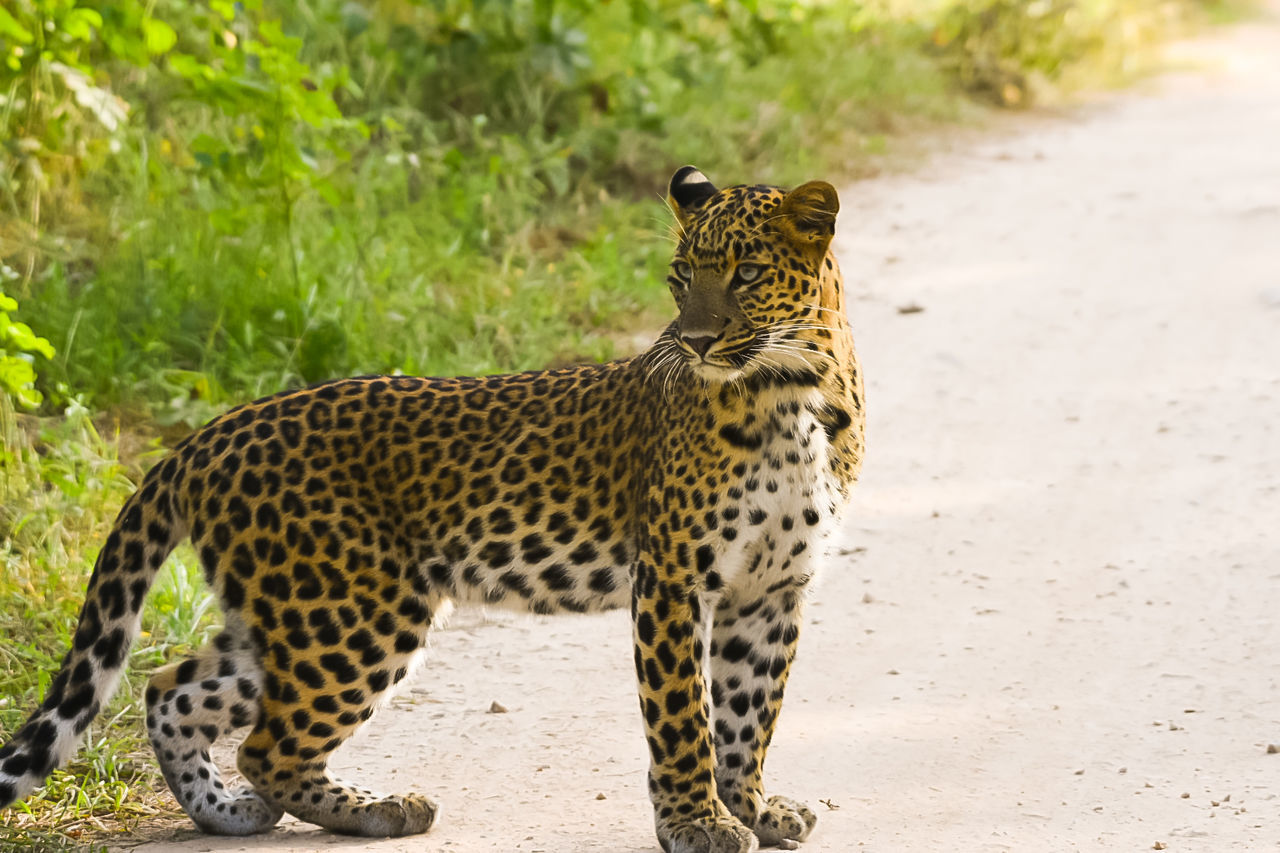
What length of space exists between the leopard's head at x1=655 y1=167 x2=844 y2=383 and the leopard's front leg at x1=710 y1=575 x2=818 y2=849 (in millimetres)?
668

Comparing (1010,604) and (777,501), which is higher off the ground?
(777,501)

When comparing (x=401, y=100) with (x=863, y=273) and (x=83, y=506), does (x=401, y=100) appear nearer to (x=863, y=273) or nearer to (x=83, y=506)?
(x=863, y=273)

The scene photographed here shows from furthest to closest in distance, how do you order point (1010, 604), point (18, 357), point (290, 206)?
1. point (290, 206)
2. point (1010, 604)
3. point (18, 357)

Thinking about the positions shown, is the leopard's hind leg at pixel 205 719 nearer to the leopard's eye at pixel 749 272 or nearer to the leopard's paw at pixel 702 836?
the leopard's paw at pixel 702 836

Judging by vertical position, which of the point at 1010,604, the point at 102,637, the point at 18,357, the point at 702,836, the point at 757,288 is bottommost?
the point at 1010,604

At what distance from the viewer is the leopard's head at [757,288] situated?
4000mm

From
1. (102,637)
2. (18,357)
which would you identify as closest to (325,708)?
(102,637)

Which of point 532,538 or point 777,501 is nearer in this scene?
point 777,501

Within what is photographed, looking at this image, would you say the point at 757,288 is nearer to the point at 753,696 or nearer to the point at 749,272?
the point at 749,272

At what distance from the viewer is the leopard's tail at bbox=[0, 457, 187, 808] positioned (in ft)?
13.0

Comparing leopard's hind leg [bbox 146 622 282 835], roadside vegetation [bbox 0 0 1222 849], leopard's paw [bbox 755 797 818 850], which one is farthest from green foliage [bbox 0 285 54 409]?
leopard's paw [bbox 755 797 818 850]

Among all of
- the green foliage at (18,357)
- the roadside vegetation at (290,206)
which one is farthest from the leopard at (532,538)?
the green foliage at (18,357)

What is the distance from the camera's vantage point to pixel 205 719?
13.8ft

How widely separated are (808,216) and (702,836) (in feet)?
5.14
